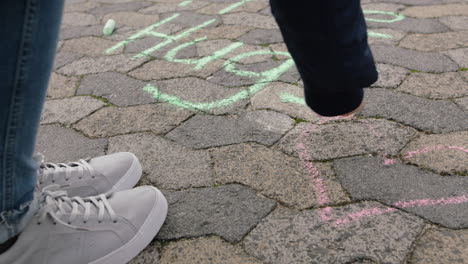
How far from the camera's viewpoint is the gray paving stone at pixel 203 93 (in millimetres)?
2016

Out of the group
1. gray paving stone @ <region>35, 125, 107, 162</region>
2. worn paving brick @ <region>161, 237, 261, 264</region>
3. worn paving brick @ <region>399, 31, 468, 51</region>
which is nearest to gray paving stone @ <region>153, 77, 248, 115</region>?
gray paving stone @ <region>35, 125, 107, 162</region>

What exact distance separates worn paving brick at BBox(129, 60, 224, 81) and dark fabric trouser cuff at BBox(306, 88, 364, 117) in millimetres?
1194

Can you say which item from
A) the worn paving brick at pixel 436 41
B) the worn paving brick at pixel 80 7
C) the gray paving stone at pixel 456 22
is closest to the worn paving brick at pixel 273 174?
the worn paving brick at pixel 436 41

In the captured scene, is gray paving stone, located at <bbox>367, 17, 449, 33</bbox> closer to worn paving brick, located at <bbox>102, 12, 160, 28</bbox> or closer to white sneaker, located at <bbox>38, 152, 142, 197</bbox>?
worn paving brick, located at <bbox>102, 12, 160, 28</bbox>

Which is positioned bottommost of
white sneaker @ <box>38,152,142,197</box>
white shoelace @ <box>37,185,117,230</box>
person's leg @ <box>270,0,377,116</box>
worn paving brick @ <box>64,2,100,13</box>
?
worn paving brick @ <box>64,2,100,13</box>

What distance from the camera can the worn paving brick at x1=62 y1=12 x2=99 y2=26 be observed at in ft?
11.2

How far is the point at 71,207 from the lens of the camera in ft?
3.94

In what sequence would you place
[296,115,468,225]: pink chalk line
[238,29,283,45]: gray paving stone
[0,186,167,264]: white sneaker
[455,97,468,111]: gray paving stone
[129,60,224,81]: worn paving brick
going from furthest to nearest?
1. [238,29,283,45]: gray paving stone
2. [129,60,224,81]: worn paving brick
3. [455,97,468,111]: gray paving stone
4. [296,115,468,225]: pink chalk line
5. [0,186,167,264]: white sneaker

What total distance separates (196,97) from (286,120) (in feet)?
1.55

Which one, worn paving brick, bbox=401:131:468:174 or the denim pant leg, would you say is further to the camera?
worn paving brick, bbox=401:131:468:174

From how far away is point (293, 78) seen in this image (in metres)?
2.21

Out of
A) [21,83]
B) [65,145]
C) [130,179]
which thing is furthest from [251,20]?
[21,83]

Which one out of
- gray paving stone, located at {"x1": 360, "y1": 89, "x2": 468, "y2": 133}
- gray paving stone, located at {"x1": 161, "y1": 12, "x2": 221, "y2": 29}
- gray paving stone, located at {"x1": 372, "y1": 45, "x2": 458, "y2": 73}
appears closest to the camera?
gray paving stone, located at {"x1": 360, "y1": 89, "x2": 468, "y2": 133}

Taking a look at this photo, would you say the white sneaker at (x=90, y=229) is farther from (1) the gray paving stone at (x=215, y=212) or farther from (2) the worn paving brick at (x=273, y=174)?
(2) the worn paving brick at (x=273, y=174)
